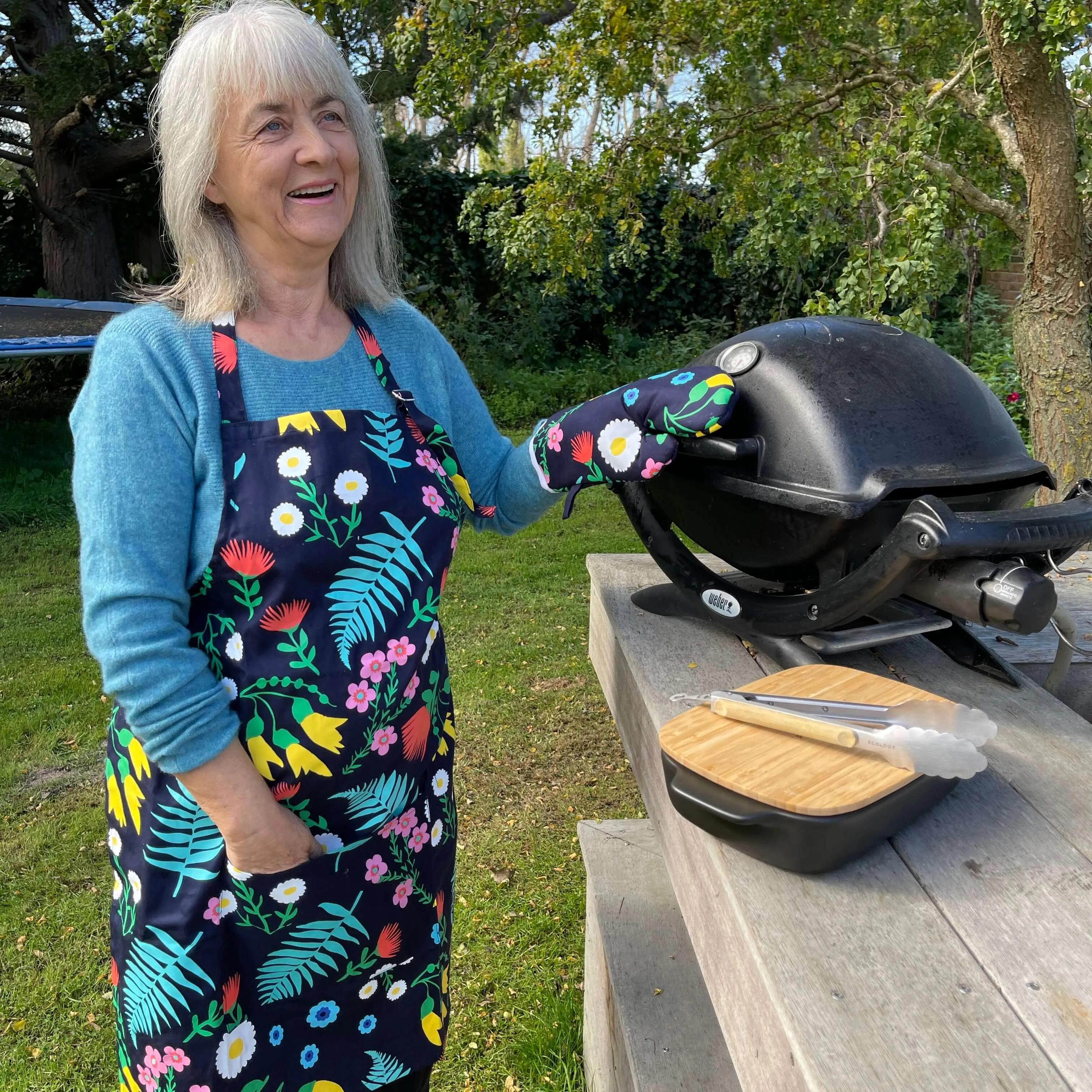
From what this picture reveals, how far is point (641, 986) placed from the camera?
165cm

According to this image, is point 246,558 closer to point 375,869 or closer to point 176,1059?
point 375,869

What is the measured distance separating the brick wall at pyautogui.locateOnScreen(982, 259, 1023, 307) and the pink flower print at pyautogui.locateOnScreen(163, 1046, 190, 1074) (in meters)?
9.37

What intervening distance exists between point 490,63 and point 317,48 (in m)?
2.76

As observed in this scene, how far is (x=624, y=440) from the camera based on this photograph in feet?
4.55

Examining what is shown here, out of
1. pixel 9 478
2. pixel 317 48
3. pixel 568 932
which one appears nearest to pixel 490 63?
pixel 317 48

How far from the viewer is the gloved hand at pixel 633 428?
133cm

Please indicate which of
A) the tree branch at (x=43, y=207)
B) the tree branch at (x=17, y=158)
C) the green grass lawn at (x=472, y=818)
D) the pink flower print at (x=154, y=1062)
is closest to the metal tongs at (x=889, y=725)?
the pink flower print at (x=154, y=1062)

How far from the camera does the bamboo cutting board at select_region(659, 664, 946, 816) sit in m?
0.98

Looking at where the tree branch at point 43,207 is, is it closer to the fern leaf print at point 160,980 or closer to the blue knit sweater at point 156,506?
the blue knit sweater at point 156,506

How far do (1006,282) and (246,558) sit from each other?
978 cm

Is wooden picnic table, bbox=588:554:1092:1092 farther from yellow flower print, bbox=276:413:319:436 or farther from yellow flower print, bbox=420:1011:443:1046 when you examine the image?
yellow flower print, bbox=276:413:319:436

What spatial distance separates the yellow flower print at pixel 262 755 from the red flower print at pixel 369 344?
539mm

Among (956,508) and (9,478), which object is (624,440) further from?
(9,478)

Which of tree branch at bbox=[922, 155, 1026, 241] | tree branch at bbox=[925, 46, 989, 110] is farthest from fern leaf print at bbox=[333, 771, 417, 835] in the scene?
tree branch at bbox=[922, 155, 1026, 241]
